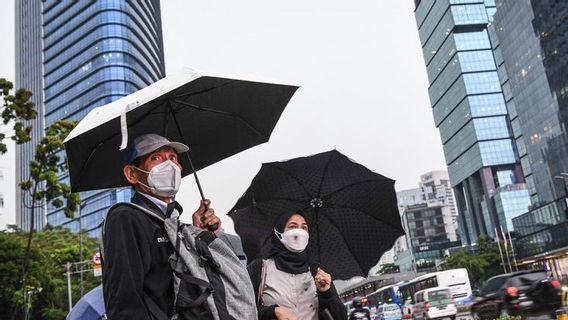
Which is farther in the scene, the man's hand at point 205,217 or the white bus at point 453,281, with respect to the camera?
the white bus at point 453,281

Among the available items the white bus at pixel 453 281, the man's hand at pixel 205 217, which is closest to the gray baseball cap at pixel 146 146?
the man's hand at pixel 205 217

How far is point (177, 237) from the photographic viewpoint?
7.98ft

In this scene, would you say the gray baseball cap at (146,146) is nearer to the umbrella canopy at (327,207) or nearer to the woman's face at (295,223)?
the woman's face at (295,223)

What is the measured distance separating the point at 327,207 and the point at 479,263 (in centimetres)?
7688

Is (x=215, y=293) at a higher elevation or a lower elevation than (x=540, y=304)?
higher

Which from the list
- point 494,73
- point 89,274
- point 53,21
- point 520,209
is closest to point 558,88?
point 520,209

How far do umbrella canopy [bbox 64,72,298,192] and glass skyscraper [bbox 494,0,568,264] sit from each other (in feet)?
235

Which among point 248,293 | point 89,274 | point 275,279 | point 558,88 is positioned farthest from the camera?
point 558,88

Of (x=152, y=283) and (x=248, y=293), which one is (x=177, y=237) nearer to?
(x=152, y=283)

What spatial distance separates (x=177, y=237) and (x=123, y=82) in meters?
110

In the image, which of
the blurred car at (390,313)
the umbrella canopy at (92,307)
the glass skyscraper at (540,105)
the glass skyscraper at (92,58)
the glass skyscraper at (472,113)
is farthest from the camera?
the glass skyscraper at (472,113)

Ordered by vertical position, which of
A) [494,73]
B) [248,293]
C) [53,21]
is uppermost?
[53,21]

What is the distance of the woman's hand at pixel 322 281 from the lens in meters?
3.66

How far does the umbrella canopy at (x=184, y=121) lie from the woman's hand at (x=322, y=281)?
3.75 ft
